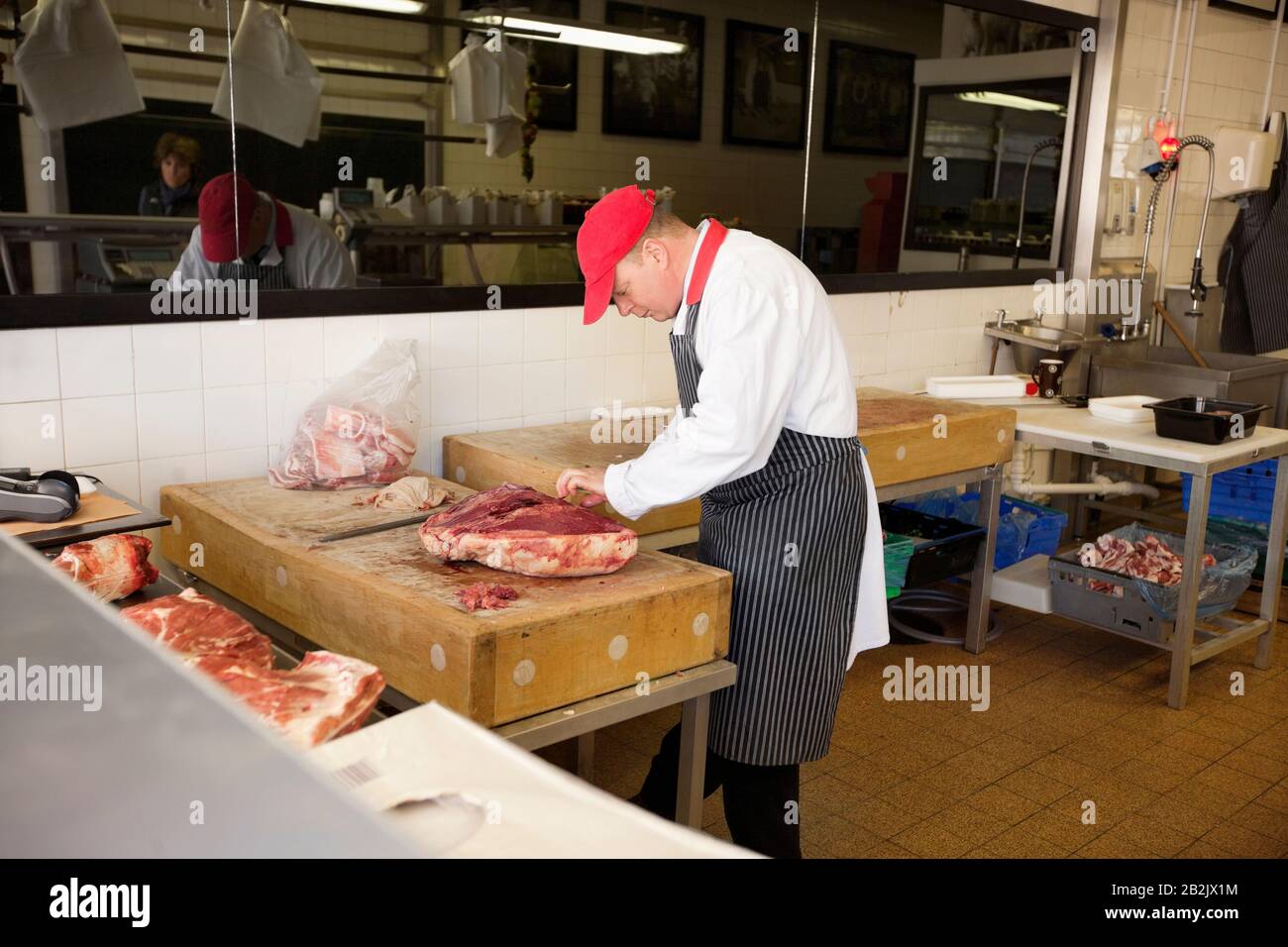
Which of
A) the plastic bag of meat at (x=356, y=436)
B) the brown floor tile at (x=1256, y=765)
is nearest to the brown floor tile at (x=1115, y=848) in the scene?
the brown floor tile at (x=1256, y=765)

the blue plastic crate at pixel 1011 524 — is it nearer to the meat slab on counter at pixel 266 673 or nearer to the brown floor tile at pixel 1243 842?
the brown floor tile at pixel 1243 842

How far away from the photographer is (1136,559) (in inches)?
175

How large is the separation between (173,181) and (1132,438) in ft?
10.9

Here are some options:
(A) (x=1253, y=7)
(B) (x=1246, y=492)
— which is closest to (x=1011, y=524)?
(B) (x=1246, y=492)

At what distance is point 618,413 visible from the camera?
13.2ft

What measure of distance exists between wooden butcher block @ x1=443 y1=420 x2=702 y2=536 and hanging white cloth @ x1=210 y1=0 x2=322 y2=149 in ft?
3.23

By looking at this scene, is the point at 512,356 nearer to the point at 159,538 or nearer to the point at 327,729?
the point at 159,538

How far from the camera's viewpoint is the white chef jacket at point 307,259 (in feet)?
10.4

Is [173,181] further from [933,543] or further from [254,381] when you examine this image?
[933,543]

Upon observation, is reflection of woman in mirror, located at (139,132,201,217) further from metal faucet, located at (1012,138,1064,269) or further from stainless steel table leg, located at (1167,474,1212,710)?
metal faucet, located at (1012,138,1064,269)

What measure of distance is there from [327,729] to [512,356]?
7.60 feet

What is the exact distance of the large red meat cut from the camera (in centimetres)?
238

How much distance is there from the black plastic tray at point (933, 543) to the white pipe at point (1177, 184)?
2356mm

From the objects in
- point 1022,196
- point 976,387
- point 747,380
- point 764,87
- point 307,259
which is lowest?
point 976,387
